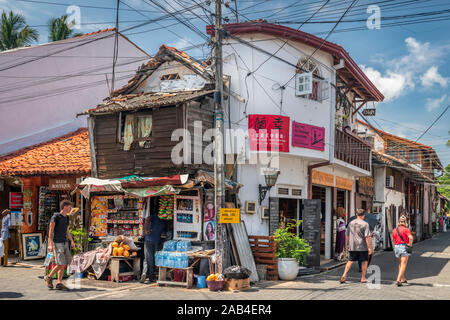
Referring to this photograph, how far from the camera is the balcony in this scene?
16672mm

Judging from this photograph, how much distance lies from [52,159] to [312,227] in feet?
31.8

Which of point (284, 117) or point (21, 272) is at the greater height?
point (284, 117)

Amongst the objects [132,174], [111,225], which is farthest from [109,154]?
[111,225]

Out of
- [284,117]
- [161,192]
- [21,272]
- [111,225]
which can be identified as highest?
[284,117]

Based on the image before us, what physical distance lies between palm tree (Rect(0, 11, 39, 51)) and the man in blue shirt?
19.4m

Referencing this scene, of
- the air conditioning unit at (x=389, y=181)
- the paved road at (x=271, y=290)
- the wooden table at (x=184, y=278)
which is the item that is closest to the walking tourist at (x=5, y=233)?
the paved road at (x=271, y=290)

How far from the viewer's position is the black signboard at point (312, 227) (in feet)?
47.0

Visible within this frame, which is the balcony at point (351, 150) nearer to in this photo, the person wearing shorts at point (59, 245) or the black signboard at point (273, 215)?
the black signboard at point (273, 215)

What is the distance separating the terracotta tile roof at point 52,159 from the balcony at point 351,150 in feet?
29.2

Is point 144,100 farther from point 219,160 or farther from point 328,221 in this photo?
point 328,221

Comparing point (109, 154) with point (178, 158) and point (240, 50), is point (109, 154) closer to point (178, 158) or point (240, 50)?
point (178, 158)

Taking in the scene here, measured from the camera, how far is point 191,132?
12.8m

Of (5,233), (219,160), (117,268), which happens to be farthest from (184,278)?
(5,233)

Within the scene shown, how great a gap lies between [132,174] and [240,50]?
16.6ft
